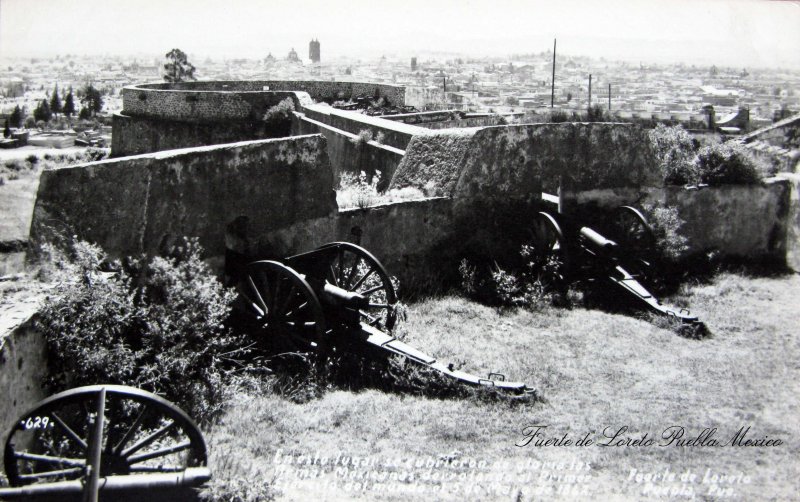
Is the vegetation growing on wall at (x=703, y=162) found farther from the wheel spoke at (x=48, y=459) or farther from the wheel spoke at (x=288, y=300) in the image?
the wheel spoke at (x=48, y=459)

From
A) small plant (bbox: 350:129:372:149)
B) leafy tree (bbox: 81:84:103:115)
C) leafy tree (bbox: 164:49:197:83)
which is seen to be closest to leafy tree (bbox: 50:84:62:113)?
leafy tree (bbox: 81:84:103:115)

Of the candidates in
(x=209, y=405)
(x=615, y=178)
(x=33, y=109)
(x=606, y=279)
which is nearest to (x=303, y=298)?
(x=209, y=405)

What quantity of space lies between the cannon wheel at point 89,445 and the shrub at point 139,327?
0.39 meters

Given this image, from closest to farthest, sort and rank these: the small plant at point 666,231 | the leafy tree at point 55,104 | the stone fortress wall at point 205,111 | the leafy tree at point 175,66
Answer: the small plant at point 666,231
the stone fortress wall at point 205,111
the leafy tree at point 175,66
the leafy tree at point 55,104

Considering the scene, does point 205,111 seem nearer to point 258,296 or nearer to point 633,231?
point 633,231

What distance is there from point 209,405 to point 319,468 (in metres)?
Result: 1.07

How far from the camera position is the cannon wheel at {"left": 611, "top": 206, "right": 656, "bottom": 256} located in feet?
27.9

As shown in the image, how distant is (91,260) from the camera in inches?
189

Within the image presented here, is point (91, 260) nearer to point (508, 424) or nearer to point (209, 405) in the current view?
point (209, 405)

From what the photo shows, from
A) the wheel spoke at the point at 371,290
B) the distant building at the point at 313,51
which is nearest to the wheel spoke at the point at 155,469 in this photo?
the wheel spoke at the point at 371,290

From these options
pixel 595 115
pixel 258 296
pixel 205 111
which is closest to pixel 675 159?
pixel 258 296

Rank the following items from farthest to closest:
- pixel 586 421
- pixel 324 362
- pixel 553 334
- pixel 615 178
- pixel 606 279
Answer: pixel 615 178 → pixel 606 279 → pixel 553 334 → pixel 324 362 → pixel 586 421

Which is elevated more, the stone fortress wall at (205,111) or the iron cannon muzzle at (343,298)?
the stone fortress wall at (205,111)

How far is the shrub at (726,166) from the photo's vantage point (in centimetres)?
983
